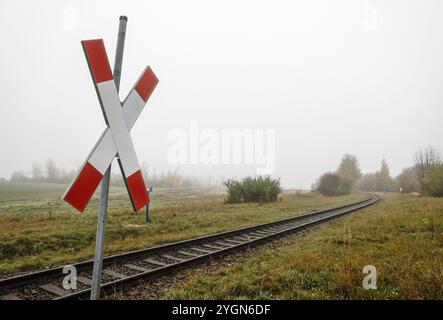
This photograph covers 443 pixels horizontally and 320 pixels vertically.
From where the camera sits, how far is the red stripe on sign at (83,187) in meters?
2.04

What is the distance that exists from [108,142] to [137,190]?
513 millimetres

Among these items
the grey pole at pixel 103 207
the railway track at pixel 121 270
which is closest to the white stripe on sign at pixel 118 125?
the grey pole at pixel 103 207

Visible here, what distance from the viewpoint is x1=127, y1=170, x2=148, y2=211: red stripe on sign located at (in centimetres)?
235

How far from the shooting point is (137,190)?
242cm

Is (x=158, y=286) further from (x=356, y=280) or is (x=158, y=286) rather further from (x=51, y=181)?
(x=51, y=181)

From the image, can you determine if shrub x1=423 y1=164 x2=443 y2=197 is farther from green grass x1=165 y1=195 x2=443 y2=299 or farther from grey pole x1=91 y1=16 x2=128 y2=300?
grey pole x1=91 y1=16 x2=128 y2=300

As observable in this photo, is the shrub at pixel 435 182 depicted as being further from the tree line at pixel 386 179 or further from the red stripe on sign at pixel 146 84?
the red stripe on sign at pixel 146 84

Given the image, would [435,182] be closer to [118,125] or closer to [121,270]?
[121,270]

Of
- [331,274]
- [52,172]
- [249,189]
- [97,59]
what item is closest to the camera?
[97,59]

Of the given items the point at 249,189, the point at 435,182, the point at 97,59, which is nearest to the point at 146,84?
the point at 97,59

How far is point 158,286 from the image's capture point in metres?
4.82

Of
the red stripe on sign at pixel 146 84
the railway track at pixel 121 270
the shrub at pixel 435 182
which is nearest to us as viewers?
the red stripe on sign at pixel 146 84

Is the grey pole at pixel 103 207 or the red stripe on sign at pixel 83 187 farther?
the grey pole at pixel 103 207
